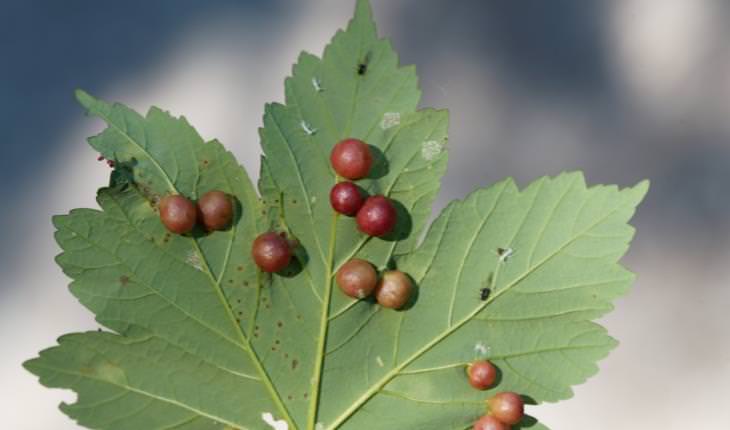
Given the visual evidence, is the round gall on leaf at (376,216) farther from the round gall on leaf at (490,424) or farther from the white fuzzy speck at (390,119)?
the round gall on leaf at (490,424)

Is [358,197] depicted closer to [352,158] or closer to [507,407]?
[352,158]

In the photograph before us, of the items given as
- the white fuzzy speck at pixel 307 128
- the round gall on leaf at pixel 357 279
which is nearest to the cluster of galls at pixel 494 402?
the round gall on leaf at pixel 357 279

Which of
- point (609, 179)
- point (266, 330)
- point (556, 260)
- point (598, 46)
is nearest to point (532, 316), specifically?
point (556, 260)

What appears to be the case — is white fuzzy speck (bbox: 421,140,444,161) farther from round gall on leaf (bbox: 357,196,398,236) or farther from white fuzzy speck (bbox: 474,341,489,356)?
white fuzzy speck (bbox: 474,341,489,356)

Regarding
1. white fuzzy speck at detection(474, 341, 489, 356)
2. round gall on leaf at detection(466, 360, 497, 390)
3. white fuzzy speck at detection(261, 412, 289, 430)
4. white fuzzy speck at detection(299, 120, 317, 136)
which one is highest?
white fuzzy speck at detection(299, 120, 317, 136)

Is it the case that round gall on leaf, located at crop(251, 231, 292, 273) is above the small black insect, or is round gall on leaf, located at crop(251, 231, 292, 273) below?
below

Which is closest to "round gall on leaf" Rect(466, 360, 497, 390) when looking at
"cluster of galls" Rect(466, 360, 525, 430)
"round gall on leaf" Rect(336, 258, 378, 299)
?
"cluster of galls" Rect(466, 360, 525, 430)

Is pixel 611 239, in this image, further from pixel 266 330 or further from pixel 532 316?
pixel 266 330
